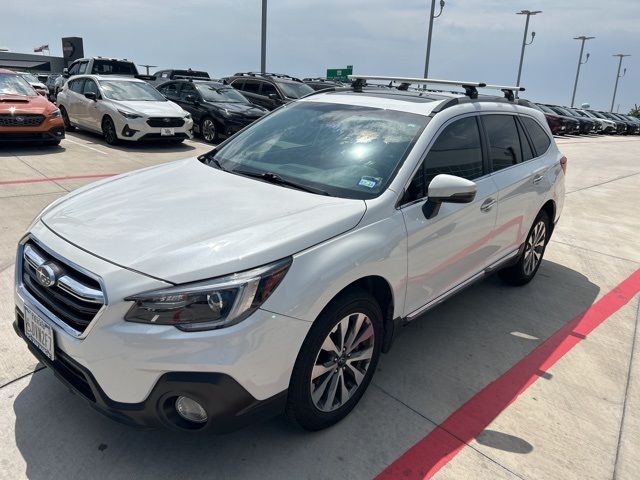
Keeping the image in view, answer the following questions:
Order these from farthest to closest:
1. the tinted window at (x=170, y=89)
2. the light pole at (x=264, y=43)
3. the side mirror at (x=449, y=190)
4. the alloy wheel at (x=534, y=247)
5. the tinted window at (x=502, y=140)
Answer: the light pole at (x=264, y=43) → the tinted window at (x=170, y=89) → the alloy wheel at (x=534, y=247) → the tinted window at (x=502, y=140) → the side mirror at (x=449, y=190)

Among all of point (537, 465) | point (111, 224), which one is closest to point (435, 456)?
point (537, 465)

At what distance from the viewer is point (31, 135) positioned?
377 inches

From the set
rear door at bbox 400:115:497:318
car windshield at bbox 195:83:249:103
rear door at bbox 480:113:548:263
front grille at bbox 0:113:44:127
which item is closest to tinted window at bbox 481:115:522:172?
rear door at bbox 480:113:548:263

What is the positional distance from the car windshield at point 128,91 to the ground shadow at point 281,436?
1002cm

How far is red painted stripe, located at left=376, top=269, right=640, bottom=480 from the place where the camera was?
250 centimetres

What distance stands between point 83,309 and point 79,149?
31.7 feet

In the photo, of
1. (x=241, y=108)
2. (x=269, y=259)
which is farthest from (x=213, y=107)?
(x=269, y=259)

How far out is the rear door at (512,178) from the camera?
3.84m

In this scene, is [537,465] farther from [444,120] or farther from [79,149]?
[79,149]

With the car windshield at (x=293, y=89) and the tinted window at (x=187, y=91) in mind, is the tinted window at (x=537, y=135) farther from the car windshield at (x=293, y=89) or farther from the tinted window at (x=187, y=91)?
the car windshield at (x=293, y=89)

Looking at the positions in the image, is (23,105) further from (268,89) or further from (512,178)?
(512,178)

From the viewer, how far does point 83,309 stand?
7.05ft

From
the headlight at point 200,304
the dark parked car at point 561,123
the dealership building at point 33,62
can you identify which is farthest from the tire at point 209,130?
the dealership building at point 33,62

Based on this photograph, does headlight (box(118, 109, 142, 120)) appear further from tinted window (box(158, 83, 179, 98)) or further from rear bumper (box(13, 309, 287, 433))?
rear bumper (box(13, 309, 287, 433))
